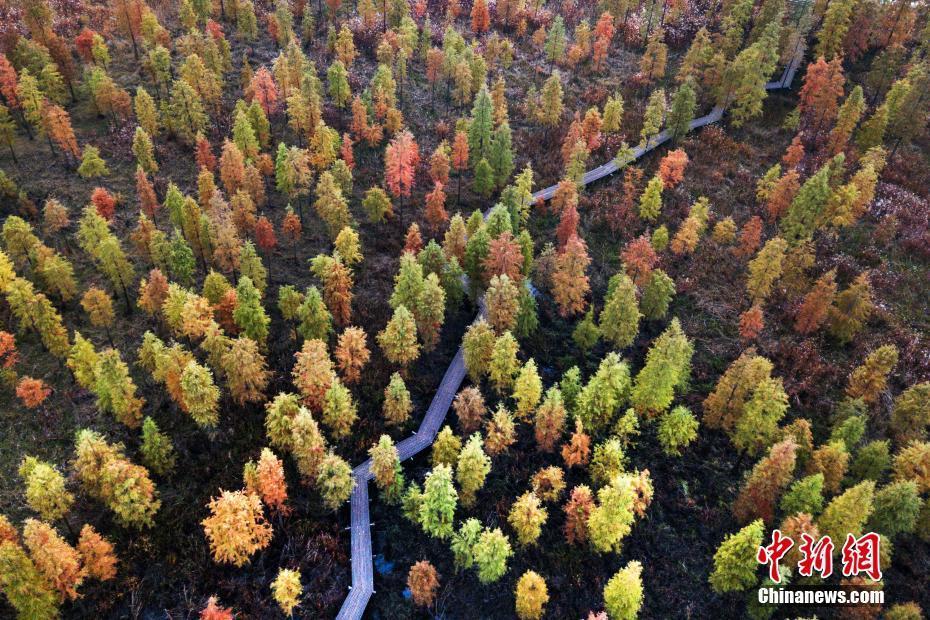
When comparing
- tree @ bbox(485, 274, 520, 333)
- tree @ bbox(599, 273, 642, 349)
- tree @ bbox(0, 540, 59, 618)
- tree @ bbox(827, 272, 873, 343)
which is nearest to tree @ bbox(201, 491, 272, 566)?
tree @ bbox(0, 540, 59, 618)

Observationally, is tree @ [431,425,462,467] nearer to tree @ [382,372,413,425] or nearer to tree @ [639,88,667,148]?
tree @ [382,372,413,425]

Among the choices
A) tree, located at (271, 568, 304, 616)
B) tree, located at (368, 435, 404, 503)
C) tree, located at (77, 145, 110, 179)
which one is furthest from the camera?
tree, located at (77, 145, 110, 179)

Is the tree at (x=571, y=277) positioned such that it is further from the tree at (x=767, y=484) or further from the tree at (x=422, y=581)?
the tree at (x=422, y=581)

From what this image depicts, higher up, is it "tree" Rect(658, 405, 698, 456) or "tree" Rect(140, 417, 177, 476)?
"tree" Rect(658, 405, 698, 456)

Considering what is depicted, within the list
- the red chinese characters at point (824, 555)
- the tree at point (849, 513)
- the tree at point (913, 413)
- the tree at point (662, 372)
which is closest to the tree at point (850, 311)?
the tree at point (913, 413)

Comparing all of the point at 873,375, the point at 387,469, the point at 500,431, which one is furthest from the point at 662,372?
the point at 387,469

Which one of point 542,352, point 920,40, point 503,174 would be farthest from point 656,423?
point 920,40

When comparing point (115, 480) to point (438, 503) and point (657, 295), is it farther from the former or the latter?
point (657, 295)
